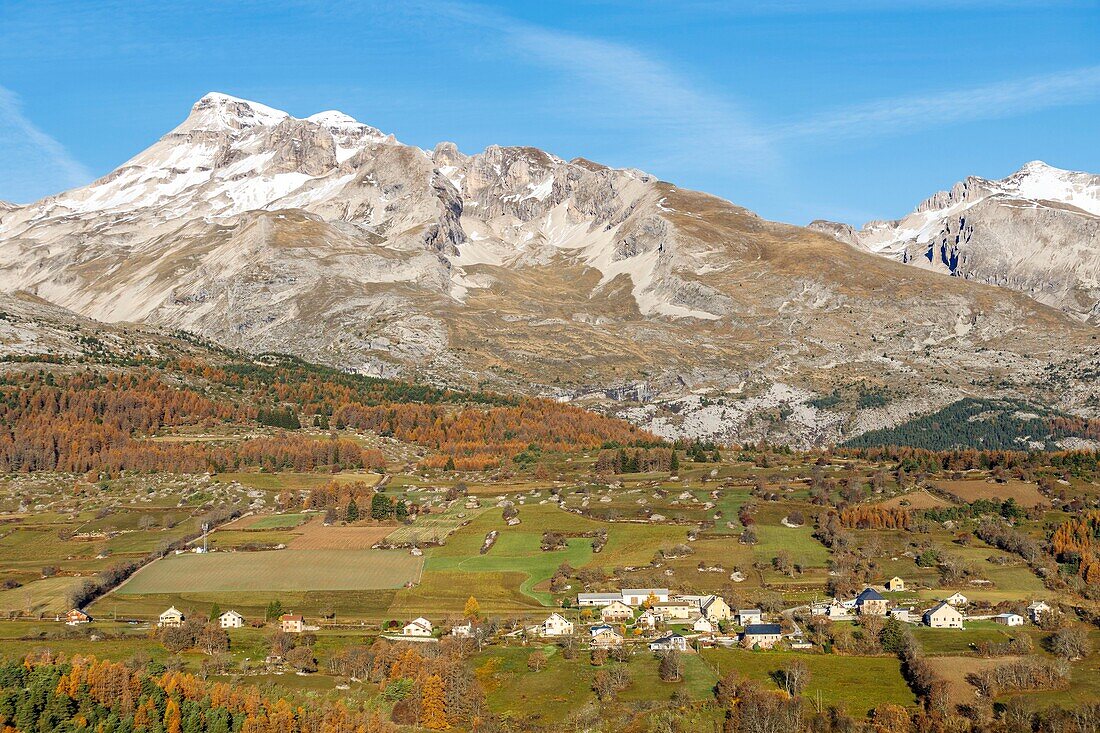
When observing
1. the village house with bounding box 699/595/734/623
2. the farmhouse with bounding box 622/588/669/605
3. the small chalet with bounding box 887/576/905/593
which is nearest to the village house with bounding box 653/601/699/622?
the farmhouse with bounding box 622/588/669/605

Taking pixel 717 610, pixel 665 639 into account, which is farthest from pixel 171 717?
pixel 717 610

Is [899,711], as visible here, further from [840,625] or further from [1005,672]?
[840,625]

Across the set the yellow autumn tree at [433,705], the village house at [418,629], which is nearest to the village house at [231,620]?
the village house at [418,629]

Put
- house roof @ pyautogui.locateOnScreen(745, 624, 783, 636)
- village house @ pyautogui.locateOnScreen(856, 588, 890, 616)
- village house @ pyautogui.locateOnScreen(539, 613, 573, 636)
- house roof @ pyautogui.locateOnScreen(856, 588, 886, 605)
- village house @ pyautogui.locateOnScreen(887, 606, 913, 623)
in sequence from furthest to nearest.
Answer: house roof @ pyautogui.locateOnScreen(856, 588, 886, 605) → village house @ pyautogui.locateOnScreen(856, 588, 890, 616) → village house @ pyautogui.locateOnScreen(887, 606, 913, 623) → village house @ pyautogui.locateOnScreen(539, 613, 573, 636) → house roof @ pyautogui.locateOnScreen(745, 624, 783, 636)

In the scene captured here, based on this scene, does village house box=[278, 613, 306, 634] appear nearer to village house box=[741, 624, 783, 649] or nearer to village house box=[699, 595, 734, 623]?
village house box=[699, 595, 734, 623]

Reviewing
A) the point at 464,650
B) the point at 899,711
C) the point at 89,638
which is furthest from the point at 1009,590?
the point at 89,638

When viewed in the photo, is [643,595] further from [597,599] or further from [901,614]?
[901,614]
